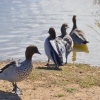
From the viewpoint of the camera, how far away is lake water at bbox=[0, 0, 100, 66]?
12633 mm

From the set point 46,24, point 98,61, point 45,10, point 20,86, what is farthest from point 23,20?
point 20,86

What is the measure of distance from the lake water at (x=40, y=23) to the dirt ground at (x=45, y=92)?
3576 mm

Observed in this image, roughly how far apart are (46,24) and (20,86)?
9.27 m

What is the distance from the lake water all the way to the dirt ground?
358cm

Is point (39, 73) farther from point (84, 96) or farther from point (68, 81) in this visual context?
point (84, 96)

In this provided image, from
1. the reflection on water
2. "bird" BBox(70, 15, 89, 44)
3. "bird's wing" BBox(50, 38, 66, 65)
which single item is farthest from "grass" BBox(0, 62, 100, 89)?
"bird" BBox(70, 15, 89, 44)

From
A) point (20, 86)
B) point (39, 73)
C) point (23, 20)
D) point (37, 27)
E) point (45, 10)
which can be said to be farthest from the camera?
point (45, 10)

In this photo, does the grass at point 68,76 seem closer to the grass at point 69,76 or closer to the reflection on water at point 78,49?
the grass at point 69,76

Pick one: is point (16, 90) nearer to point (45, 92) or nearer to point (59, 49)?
point (45, 92)

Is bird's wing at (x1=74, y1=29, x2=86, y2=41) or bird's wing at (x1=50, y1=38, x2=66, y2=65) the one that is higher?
bird's wing at (x1=50, y1=38, x2=66, y2=65)

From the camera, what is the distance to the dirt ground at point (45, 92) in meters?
7.37

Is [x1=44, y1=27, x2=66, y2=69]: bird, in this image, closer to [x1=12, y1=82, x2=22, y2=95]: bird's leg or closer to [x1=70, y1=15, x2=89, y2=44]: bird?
[x1=12, y1=82, x2=22, y2=95]: bird's leg

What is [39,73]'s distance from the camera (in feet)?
30.1

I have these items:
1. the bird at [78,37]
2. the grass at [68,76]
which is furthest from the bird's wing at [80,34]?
the grass at [68,76]
